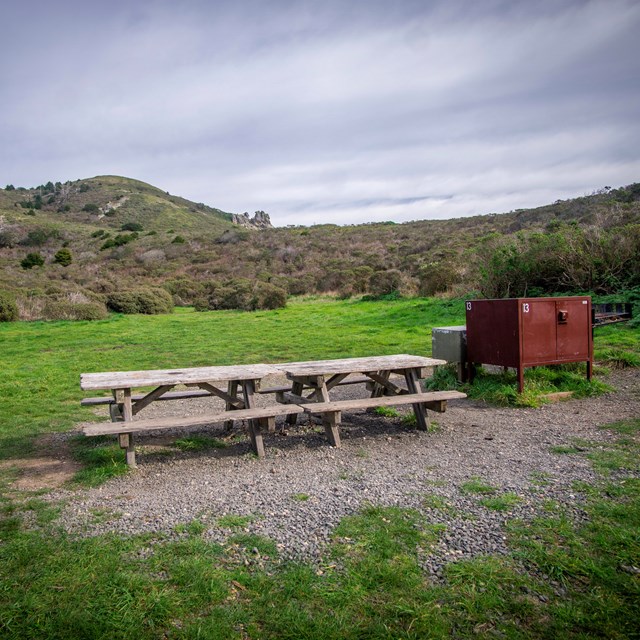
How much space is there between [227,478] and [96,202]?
74.3 metres

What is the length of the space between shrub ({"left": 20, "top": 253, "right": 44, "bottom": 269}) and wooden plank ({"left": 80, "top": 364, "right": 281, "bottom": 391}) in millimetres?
35465

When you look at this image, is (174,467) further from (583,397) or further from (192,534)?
(583,397)

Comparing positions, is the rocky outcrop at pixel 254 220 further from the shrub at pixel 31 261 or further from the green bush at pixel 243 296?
the green bush at pixel 243 296

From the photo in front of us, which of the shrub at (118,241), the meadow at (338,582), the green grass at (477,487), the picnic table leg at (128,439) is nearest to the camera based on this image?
the meadow at (338,582)

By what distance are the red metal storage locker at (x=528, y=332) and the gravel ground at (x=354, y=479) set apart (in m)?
0.93

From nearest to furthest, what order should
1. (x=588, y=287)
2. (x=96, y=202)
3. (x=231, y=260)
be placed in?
1. (x=588, y=287)
2. (x=231, y=260)
3. (x=96, y=202)

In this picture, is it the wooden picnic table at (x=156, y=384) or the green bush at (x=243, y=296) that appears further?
the green bush at (x=243, y=296)

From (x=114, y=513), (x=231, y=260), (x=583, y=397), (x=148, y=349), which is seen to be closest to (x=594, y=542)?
(x=114, y=513)

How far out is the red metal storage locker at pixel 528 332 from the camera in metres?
7.42

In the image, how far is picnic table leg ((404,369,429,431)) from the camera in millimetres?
6328

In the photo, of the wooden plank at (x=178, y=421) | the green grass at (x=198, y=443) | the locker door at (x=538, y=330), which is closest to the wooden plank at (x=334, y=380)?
the wooden plank at (x=178, y=421)

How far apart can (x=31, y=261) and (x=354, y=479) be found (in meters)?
39.1

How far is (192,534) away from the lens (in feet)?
12.0

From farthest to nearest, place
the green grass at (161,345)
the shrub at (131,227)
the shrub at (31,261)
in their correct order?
the shrub at (131,227) < the shrub at (31,261) < the green grass at (161,345)
